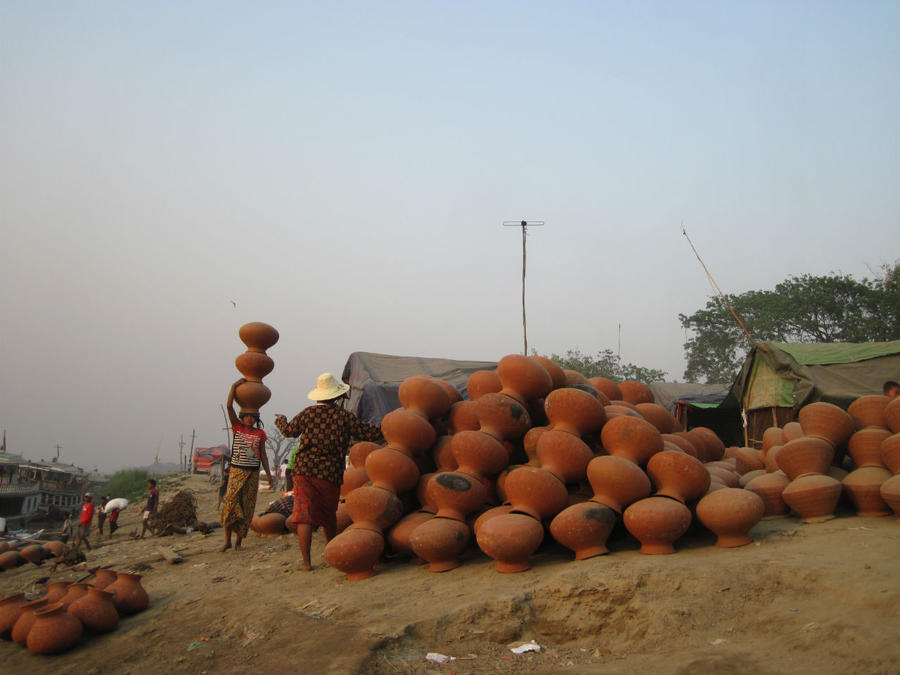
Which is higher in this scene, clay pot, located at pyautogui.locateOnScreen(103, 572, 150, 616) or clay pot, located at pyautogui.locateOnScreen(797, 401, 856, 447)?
clay pot, located at pyautogui.locateOnScreen(797, 401, 856, 447)

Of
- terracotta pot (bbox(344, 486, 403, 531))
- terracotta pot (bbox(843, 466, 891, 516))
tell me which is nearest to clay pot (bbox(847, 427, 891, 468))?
terracotta pot (bbox(843, 466, 891, 516))

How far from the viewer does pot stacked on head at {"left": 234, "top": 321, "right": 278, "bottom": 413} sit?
6.18m

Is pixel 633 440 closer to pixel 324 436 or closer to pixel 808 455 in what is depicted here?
pixel 808 455

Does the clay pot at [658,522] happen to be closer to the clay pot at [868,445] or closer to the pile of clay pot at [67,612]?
the clay pot at [868,445]

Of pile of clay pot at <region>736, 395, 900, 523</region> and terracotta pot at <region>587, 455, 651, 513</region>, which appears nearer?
terracotta pot at <region>587, 455, 651, 513</region>

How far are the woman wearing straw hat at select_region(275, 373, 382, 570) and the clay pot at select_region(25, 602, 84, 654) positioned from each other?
1.46 m

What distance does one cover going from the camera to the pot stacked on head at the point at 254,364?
618 centimetres

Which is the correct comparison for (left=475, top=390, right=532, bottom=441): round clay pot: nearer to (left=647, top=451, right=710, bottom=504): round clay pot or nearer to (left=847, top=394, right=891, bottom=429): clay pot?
(left=647, top=451, right=710, bottom=504): round clay pot

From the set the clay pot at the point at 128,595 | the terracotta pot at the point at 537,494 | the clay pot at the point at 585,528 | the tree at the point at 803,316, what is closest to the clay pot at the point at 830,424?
the clay pot at the point at 585,528

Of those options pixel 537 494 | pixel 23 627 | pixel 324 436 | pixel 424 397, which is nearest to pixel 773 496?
pixel 537 494

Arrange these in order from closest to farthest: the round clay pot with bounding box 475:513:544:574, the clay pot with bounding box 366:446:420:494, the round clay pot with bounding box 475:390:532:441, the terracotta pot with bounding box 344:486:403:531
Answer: the round clay pot with bounding box 475:513:544:574
the terracotta pot with bounding box 344:486:403:531
the clay pot with bounding box 366:446:420:494
the round clay pot with bounding box 475:390:532:441

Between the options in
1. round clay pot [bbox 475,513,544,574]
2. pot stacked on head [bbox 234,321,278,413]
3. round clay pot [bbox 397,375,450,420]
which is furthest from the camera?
pot stacked on head [bbox 234,321,278,413]

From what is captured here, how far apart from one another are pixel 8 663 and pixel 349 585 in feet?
6.03

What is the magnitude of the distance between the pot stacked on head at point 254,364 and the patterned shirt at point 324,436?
1536mm
